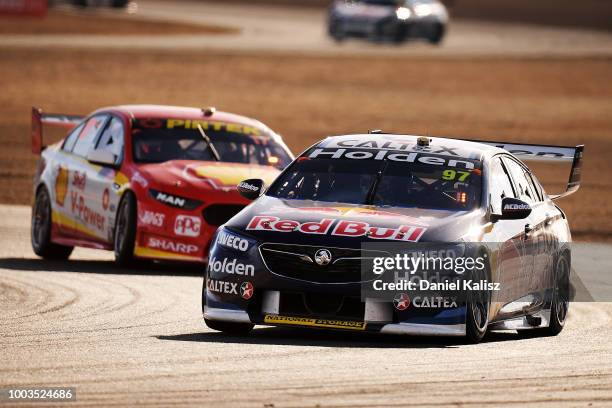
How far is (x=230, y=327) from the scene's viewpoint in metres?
11.1

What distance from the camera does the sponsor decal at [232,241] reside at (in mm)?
10750

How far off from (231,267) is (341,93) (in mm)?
29078

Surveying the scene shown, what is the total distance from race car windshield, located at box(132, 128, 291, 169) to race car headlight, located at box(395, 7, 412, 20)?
1429 inches

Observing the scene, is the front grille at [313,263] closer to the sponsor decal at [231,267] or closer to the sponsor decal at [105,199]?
the sponsor decal at [231,267]

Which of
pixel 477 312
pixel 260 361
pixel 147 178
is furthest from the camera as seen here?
pixel 147 178

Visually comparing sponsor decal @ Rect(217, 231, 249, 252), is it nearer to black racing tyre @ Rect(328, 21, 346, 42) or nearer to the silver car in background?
the silver car in background

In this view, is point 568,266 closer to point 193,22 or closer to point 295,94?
point 295,94

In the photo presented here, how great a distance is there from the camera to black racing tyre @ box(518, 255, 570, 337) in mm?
12137

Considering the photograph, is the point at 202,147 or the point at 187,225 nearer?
the point at 187,225

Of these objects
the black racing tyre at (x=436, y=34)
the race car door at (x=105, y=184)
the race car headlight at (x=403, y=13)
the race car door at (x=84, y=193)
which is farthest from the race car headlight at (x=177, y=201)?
the black racing tyre at (x=436, y=34)

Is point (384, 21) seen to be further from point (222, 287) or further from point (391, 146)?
point (222, 287)

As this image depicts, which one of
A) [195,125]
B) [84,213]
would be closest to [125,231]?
[84,213]

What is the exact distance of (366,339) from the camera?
36.3 feet

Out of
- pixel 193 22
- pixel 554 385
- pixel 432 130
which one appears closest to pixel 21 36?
pixel 193 22
